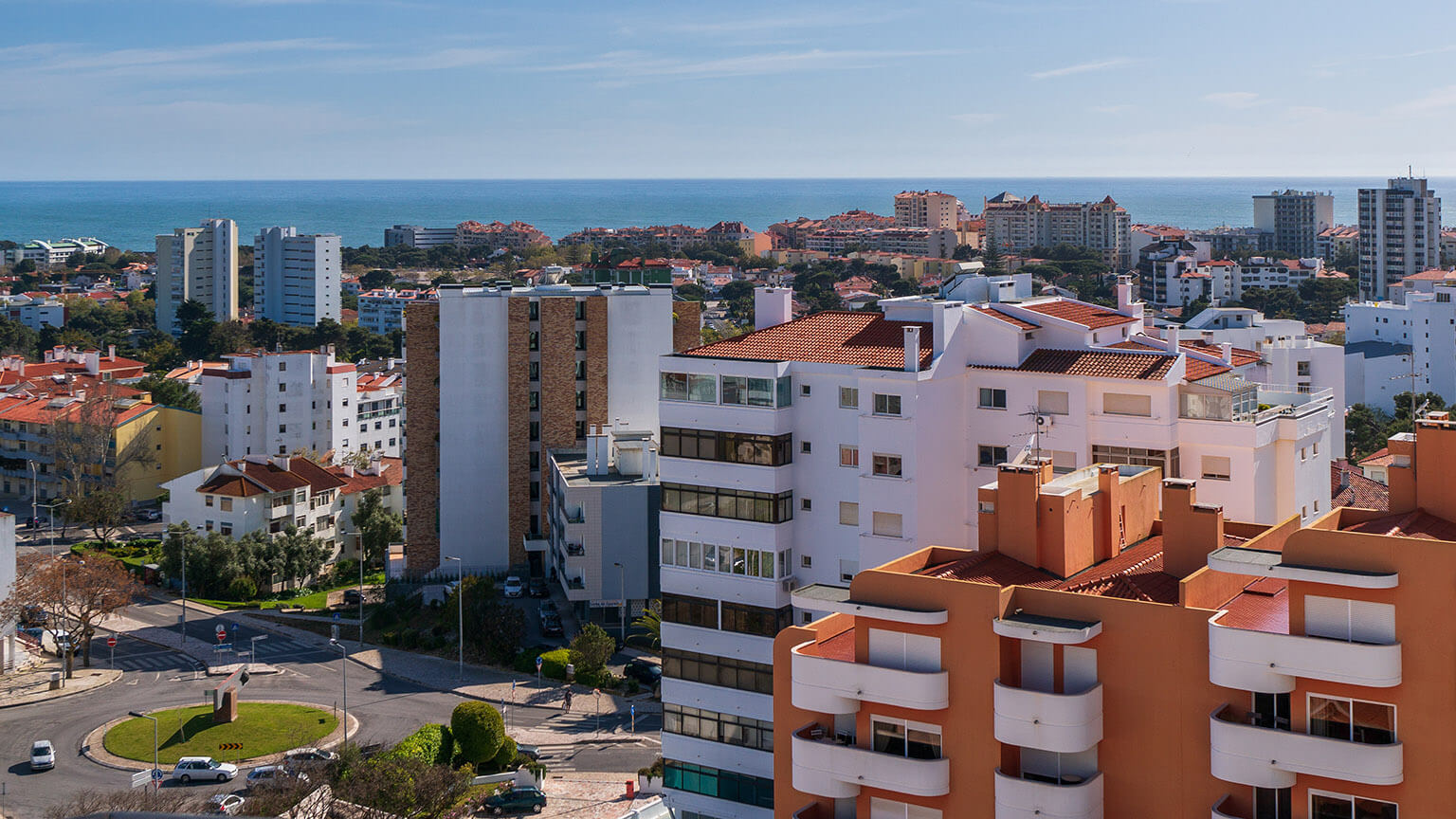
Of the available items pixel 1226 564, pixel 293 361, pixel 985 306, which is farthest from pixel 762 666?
pixel 293 361

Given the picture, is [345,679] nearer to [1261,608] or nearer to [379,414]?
[1261,608]

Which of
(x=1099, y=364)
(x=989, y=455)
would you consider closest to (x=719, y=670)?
(x=989, y=455)

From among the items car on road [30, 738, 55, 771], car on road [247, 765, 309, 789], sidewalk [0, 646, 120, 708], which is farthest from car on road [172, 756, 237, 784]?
sidewalk [0, 646, 120, 708]

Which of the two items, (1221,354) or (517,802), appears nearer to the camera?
(1221,354)

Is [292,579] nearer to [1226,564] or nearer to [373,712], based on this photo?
[373,712]

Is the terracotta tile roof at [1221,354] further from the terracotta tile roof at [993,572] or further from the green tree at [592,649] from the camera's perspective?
the green tree at [592,649]

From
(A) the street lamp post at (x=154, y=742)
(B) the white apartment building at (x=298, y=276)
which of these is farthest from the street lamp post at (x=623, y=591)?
(B) the white apartment building at (x=298, y=276)
